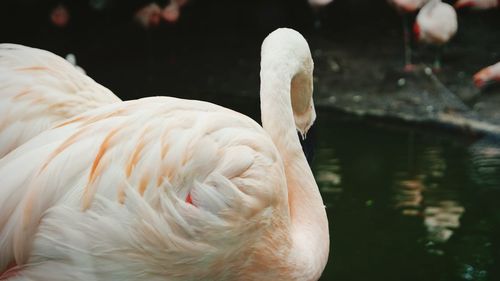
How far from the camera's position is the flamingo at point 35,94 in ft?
8.73

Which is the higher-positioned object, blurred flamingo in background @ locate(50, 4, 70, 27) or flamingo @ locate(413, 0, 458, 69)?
flamingo @ locate(413, 0, 458, 69)

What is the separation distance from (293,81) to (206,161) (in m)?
0.80

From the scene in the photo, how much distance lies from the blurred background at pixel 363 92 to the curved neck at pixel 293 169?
49 centimetres

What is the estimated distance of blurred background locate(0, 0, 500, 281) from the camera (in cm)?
399

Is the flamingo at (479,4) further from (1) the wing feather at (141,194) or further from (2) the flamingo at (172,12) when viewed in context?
(1) the wing feather at (141,194)

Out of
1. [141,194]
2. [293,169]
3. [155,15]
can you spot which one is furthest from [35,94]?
[155,15]

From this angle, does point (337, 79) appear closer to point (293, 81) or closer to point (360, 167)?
point (360, 167)

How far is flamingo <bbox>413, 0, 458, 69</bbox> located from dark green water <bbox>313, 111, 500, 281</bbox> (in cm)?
167

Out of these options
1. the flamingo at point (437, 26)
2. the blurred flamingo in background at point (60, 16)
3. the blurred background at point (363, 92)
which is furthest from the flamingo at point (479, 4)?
the blurred flamingo in background at point (60, 16)

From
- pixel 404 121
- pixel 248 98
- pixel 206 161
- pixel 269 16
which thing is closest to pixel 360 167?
pixel 404 121

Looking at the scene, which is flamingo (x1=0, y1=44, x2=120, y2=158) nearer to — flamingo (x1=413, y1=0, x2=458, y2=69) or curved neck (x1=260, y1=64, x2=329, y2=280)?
curved neck (x1=260, y1=64, x2=329, y2=280)

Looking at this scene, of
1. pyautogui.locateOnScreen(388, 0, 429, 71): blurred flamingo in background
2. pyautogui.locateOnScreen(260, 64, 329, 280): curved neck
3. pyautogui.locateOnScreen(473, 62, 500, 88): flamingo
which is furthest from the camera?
pyautogui.locateOnScreen(388, 0, 429, 71): blurred flamingo in background

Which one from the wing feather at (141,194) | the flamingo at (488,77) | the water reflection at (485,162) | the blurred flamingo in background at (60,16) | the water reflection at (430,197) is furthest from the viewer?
the blurred flamingo in background at (60,16)

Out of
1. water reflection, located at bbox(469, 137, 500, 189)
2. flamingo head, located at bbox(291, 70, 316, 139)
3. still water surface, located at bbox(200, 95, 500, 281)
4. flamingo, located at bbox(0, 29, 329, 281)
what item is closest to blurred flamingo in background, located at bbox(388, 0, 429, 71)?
still water surface, located at bbox(200, 95, 500, 281)
